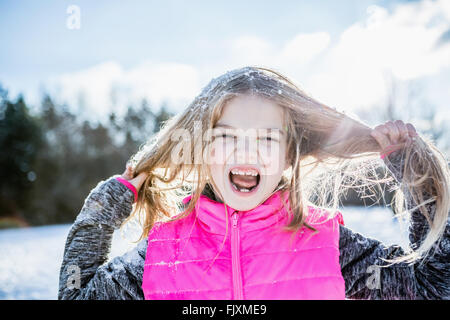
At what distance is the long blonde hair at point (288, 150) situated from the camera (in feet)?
6.38

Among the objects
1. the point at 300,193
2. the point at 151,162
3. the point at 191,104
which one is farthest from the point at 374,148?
the point at 151,162

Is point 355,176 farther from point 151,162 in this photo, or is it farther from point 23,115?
point 23,115

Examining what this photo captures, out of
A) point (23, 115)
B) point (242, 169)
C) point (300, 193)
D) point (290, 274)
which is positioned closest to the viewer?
point (290, 274)

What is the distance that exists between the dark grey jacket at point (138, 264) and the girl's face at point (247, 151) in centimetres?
45

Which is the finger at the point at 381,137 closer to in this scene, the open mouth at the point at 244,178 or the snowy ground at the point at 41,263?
the snowy ground at the point at 41,263

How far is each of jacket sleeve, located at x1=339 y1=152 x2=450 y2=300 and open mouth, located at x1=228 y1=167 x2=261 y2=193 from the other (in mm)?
495

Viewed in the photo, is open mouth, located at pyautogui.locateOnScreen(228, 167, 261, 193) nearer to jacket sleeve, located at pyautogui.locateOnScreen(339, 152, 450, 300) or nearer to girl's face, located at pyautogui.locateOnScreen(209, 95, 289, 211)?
girl's face, located at pyautogui.locateOnScreen(209, 95, 289, 211)

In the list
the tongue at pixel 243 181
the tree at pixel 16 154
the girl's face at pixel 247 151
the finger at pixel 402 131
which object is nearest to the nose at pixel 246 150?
the girl's face at pixel 247 151

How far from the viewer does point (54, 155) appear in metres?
19.2

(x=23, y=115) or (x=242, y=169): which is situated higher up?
(x=23, y=115)

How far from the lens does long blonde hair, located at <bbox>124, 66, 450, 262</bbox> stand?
76.6 inches

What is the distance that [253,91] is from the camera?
193cm

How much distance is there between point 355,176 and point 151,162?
1149 millimetres

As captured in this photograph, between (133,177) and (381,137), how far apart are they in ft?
4.23
